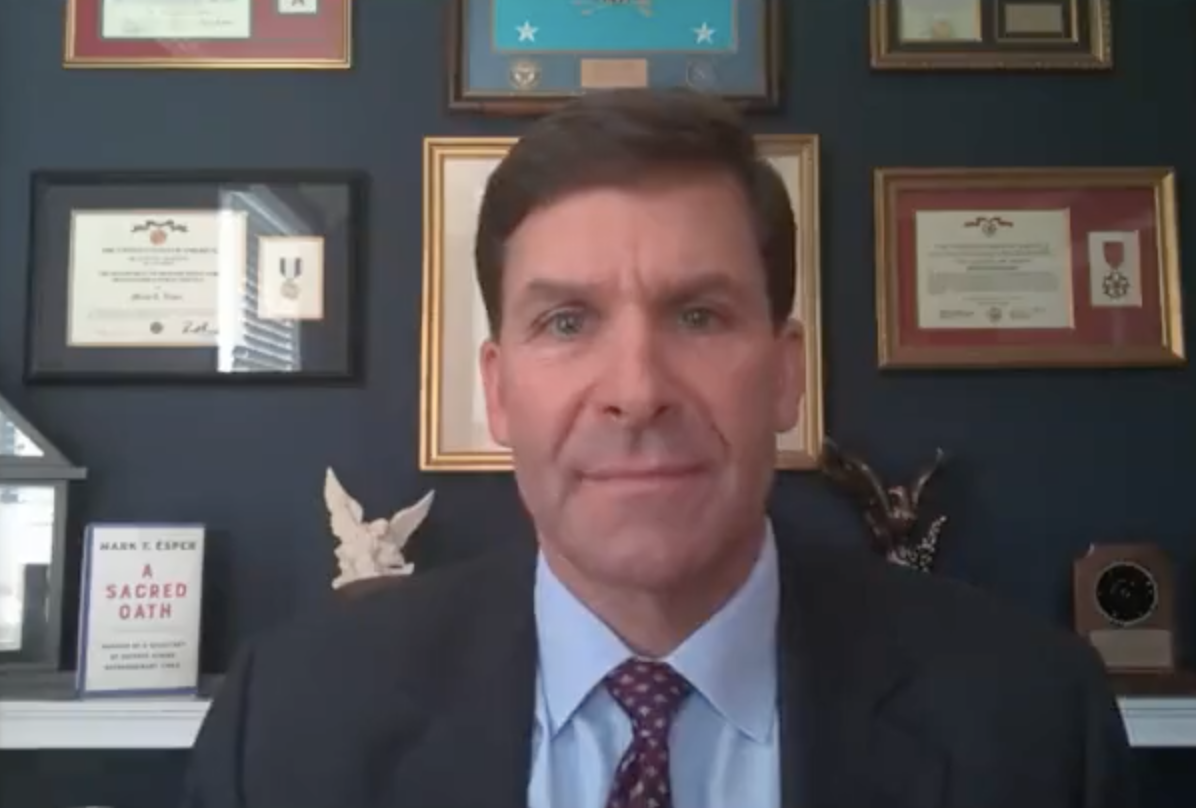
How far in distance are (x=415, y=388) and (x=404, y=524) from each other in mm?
251

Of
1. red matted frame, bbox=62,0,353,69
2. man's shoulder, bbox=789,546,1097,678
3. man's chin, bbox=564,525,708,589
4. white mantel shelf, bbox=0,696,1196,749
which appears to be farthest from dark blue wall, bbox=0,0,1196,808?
→ man's chin, bbox=564,525,708,589

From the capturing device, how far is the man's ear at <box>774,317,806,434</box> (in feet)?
3.38

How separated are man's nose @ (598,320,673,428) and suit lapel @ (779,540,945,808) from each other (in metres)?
0.27

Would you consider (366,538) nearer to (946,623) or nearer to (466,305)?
(466,305)

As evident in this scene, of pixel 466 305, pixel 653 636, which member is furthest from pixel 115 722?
pixel 653 636

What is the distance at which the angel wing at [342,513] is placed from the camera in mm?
1714

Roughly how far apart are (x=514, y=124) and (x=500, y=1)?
213mm

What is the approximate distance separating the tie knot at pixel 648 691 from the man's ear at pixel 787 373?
0.79 feet

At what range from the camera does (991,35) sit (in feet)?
6.32

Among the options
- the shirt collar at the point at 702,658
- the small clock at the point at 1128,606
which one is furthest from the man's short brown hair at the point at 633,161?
the small clock at the point at 1128,606

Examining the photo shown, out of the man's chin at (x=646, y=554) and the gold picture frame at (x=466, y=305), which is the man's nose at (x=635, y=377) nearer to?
the man's chin at (x=646, y=554)

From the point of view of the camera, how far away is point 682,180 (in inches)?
A: 39.8

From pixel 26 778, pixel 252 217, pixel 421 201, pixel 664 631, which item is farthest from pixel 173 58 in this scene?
pixel 664 631

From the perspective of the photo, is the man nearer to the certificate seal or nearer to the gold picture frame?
the gold picture frame
